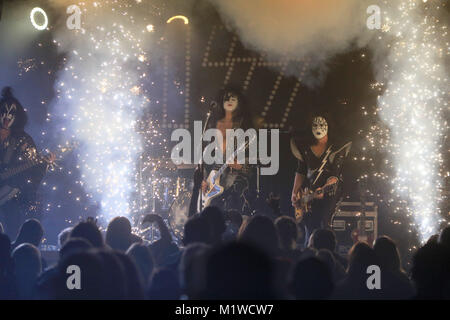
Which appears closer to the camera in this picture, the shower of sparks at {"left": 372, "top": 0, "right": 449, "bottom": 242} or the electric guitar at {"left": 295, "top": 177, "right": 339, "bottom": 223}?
the electric guitar at {"left": 295, "top": 177, "right": 339, "bottom": 223}

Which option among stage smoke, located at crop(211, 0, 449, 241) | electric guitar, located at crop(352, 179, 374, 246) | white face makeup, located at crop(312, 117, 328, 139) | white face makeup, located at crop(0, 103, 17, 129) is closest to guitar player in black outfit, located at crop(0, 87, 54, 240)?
white face makeup, located at crop(0, 103, 17, 129)

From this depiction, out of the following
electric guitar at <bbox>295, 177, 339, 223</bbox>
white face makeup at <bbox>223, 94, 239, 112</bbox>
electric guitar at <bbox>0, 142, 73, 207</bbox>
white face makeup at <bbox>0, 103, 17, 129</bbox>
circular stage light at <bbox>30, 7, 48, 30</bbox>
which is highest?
circular stage light at <bbox>30, 7, 48, 30</bbox>

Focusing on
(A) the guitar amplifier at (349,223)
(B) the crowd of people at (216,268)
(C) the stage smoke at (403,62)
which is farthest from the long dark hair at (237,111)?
(B) the crowd of people at (216,268)

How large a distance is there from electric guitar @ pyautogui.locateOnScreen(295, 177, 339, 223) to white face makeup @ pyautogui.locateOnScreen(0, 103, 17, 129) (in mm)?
6091

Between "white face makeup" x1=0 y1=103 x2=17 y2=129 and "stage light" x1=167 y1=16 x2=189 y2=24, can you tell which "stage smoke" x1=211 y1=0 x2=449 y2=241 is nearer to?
"stage light" x1=167 y1=16 x2=189 y2=24

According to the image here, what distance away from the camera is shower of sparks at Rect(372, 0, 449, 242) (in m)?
10.4

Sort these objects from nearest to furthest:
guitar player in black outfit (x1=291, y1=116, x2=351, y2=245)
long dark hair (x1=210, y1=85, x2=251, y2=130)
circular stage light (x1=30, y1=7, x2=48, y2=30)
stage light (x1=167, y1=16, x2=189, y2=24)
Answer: guitar player in black outfit (x1=291, y1=116, x2=351, y2=245)
long dark hair (x1=210, y1=85, x2=251, y2=130)
circular stage light (x1=30, y1=7, x2=48, y2=30)
stage light (x1=167, y1=16, x2=189, y2=24)

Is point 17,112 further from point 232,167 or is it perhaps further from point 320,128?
point 320,128

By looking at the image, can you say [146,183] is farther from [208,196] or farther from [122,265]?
[122,265]

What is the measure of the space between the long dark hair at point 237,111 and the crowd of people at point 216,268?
5.92 meters

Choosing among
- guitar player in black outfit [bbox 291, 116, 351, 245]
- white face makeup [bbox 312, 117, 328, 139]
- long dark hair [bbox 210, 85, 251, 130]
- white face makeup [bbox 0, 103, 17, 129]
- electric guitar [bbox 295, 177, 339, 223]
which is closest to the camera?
guitar player in black outfit [bbox 291, 116, 351, 245]

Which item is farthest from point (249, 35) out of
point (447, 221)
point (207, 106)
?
point (447, 221)

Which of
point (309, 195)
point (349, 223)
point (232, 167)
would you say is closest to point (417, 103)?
point (349, 223)
